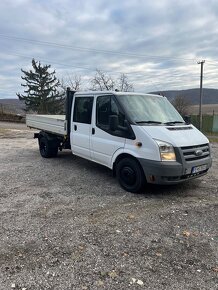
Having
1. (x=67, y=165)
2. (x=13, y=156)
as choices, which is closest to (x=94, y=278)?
(x=67, y=165)

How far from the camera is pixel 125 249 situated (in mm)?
3561

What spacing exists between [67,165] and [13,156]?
2.68m

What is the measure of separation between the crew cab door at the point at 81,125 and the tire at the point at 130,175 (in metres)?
1.32

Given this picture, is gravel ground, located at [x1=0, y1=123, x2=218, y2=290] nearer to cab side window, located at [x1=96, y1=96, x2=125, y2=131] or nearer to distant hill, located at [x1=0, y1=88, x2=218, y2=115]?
cab side window, located at [x1=96, y1=96, x2=125, y2=131]

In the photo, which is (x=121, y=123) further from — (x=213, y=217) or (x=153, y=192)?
(x=213, y=217)

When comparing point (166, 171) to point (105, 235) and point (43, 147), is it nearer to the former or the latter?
point (105, 235)

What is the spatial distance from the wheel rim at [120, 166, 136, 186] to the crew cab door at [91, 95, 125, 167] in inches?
18.1

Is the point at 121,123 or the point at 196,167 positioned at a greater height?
the point at 121,123

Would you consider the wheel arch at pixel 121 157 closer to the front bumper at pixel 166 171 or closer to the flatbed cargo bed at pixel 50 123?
the front bumper at pixel 166 171

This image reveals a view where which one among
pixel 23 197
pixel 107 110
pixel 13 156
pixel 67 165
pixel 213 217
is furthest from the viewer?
pixel 13 156

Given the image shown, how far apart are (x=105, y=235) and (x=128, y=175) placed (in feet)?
6.51

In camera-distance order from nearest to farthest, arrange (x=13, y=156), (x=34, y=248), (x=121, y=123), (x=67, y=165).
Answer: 1. (x=34, y=248)
2. (x=121, y=123)
3. (x=67, y=165)
4. (x=13, y=156)

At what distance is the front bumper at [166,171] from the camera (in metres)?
5.14

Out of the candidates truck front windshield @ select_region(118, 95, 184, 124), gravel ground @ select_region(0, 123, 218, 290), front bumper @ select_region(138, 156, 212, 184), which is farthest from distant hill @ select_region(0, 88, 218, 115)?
gravel ground @ select_region(0, 123, 218, 290)
